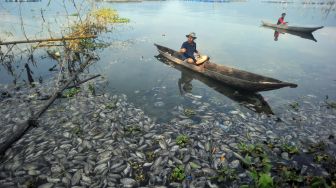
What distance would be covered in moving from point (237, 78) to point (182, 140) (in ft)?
19.6

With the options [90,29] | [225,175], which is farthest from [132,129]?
[90,29]

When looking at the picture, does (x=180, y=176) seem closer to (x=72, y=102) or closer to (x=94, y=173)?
(x=94, y=173)

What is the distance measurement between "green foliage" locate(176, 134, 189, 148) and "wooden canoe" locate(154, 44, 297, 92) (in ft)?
17.1

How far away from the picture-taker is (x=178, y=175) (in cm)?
699

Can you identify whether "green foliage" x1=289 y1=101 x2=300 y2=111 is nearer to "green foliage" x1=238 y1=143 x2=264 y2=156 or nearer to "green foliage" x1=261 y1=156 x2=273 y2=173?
"green foliage" x1=238 y1=143 x2=264 y2=156

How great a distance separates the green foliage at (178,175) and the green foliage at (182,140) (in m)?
1.30

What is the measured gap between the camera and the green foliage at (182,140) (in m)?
8.44

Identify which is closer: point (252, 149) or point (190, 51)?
point (252, 149)

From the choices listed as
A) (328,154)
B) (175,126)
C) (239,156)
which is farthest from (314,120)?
(175,126)

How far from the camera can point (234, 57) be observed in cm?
2139

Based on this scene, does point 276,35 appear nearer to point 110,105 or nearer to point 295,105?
point 295,105

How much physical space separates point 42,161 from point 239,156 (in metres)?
6.27

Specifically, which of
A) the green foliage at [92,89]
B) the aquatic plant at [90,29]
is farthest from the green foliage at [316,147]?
the aquatic plant at [90,29]

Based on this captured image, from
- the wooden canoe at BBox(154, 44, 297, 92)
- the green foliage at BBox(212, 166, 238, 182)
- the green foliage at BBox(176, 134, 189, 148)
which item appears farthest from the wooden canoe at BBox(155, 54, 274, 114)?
the green foliage at BBox(212, 166, 238, 182)
